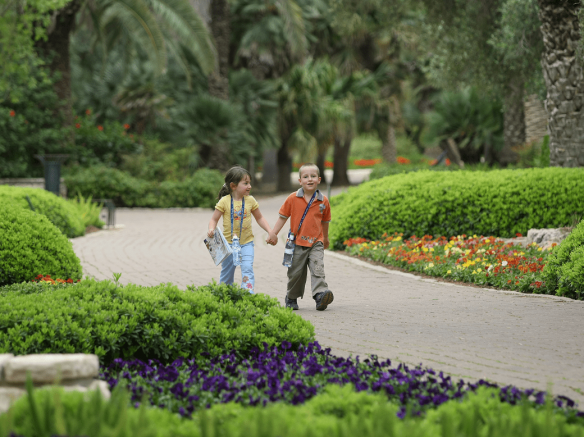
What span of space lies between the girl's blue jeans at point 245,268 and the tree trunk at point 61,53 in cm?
1663

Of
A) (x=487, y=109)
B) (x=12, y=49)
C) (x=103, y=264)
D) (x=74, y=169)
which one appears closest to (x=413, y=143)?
(x=487, y=109)

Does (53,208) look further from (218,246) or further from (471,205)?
(471,205)

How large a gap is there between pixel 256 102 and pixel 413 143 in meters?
27.1

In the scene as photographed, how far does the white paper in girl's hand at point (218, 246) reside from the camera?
6.48 m

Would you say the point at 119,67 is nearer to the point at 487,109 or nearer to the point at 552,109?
the point at 487,109

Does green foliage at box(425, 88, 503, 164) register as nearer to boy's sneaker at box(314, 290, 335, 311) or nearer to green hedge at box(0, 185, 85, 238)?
green hedge at box(0, 185, 85, 238)

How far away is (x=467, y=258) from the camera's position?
8.91 m

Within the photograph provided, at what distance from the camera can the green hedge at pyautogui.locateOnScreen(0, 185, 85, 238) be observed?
11836 millimetres

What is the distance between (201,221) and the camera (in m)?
17.2

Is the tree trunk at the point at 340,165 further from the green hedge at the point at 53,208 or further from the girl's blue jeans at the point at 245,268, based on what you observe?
the girl's blue jeans at the point at 245,268

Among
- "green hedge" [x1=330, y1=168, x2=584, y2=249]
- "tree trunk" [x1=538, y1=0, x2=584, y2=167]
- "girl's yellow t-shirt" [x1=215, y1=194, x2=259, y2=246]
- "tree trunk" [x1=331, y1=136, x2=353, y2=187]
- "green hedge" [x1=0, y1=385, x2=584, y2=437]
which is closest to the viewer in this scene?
"green hedge" [x1=0, y1=385, x2=584, y2=437]

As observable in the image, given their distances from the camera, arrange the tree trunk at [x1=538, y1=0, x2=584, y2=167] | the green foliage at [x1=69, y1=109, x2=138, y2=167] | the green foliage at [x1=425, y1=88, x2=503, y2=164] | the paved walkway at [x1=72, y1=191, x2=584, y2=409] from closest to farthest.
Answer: the paved walkway at [x1=72, y1=191, x2=584, y2=409] < the tree trunk at [x1=538, y1=0, x2=584, y2=167] < the green foliage at [x1=69, y1=109, x2=138, y2=167] < the green foliage at [x1=425, y1=88, x2=503, y2=164]

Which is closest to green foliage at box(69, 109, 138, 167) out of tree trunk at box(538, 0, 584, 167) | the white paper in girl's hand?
tree trunk at box(538, 0, 584, 167)

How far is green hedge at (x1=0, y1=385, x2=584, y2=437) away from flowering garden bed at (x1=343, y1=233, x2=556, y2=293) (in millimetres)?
4797
